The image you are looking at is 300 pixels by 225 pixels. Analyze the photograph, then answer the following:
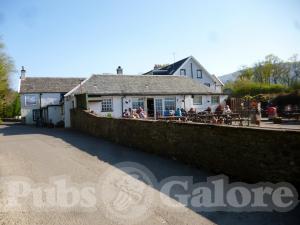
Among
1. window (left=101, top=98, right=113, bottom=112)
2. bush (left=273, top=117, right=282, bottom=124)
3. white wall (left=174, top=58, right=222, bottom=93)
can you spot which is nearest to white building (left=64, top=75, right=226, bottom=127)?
window (left=101, top=98, right=113, bottom=112)

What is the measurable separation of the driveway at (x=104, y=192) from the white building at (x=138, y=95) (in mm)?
14449

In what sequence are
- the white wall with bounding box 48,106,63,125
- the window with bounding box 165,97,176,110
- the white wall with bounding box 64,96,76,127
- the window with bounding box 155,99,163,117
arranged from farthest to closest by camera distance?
1. the white wall with bounding box 48,106,63,125
2. the window with bounding box 165,97,176,110
3. the window with bounding box 155,99,163,117
4. the white wall with bounding box 64,96,76,127

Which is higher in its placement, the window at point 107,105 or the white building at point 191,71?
the white building at point 191,71

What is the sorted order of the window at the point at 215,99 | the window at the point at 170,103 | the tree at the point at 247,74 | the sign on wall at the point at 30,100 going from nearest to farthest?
the window at the point at 170,103, the window at the point at 215,99, the sign on wall at the point at 30,100, the tree at the point at 247,74

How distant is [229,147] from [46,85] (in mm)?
41209

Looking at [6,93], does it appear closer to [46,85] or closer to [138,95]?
[46,85]

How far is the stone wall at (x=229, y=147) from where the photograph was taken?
22.7 feet

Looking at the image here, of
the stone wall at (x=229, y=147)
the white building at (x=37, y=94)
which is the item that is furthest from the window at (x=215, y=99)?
the stone wall at (x=229, y=147)

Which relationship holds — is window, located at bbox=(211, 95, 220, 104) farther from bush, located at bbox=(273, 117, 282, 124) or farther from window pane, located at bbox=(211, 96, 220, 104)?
bush, located at bbox=(273, 117, 282, 124)

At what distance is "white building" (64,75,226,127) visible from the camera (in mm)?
28859

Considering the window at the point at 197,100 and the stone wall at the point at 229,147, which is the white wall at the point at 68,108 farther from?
the stone wall at the point at 229,147

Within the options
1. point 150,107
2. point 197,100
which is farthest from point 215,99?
point 150,107

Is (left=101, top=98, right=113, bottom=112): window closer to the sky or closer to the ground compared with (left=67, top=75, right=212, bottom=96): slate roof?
closer to the ground

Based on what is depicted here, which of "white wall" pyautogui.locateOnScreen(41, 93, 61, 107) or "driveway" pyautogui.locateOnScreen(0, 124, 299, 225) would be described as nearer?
"driveway" pyautogui.locateOnScreen(0, 124, 299, 225)
